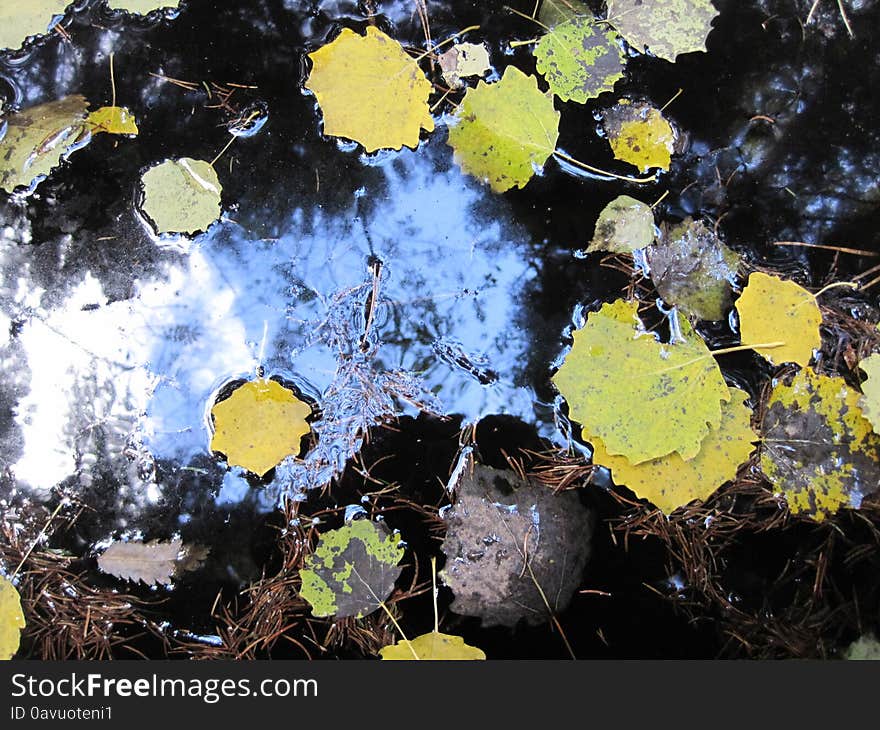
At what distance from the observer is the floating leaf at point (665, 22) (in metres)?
2.24

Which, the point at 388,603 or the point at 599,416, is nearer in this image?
the point at 599,416

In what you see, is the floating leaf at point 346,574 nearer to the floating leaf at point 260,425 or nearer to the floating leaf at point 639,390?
the floating leaf at point 260,425

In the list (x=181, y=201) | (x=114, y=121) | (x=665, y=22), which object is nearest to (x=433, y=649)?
(x=181, y=201)

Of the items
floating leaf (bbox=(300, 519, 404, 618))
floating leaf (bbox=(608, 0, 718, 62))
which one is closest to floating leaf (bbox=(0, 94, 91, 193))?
floating leaf (bbox=(300, 519, 404, 618))

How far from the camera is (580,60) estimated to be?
226cm

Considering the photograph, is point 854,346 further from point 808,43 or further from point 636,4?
point 636,4

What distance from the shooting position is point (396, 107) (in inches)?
85.7

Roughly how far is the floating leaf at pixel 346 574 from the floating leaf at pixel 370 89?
A: 1299mm

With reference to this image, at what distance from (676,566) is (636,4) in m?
1.87

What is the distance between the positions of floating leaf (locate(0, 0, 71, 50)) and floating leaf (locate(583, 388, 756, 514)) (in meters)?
2.40

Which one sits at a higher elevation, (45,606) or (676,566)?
(676,566)

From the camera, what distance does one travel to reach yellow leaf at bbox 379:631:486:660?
7.06 ft

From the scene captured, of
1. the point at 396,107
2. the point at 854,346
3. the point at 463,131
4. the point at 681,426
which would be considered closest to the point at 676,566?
the point at 681,426

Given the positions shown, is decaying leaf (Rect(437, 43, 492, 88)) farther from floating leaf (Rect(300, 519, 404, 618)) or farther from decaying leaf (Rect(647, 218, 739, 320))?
floating leaf (Rect(300, 519, 404, 618))
